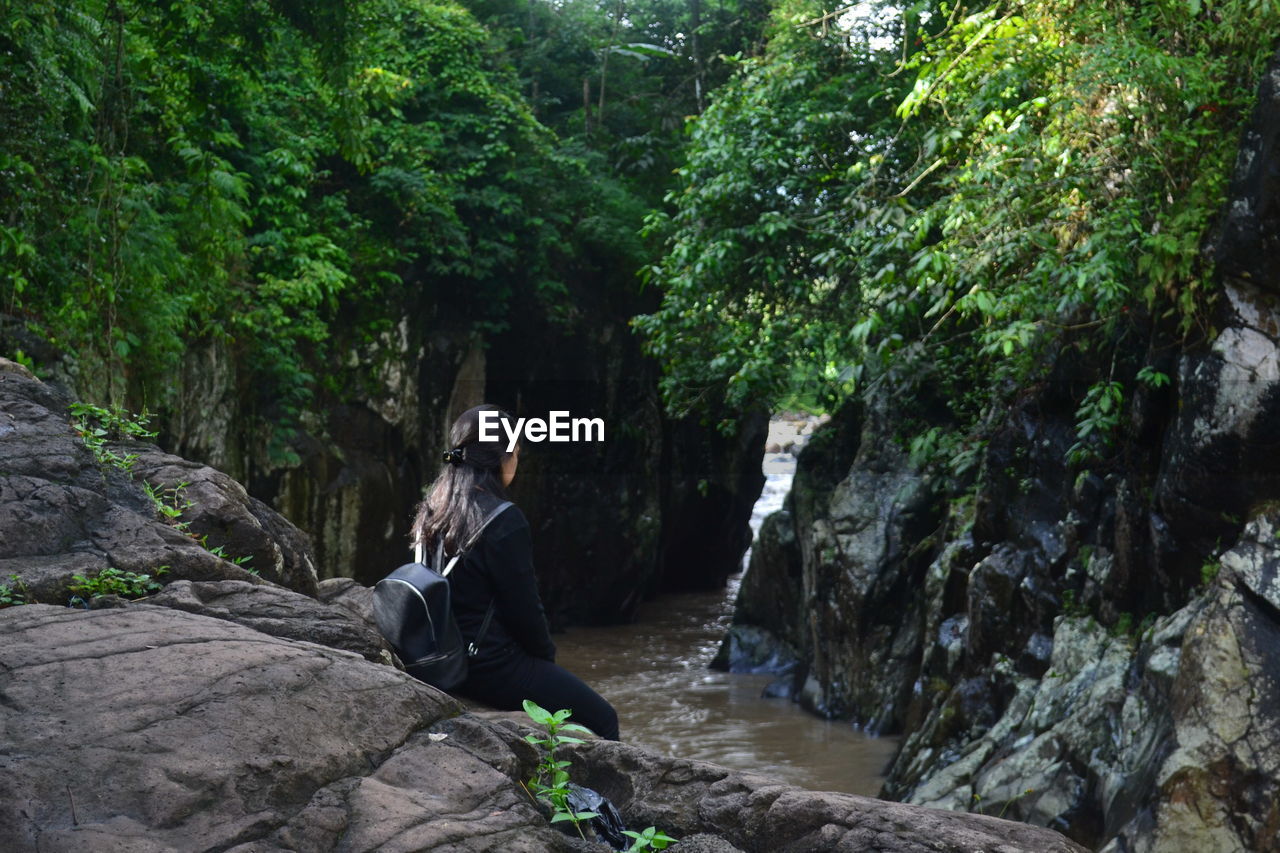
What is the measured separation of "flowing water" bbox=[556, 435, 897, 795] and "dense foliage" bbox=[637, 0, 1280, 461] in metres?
3.16

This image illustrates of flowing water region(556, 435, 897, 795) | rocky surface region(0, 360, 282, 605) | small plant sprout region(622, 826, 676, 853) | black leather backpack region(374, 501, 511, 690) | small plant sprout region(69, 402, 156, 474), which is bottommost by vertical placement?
flowing water region(556, 435, 897, 795)

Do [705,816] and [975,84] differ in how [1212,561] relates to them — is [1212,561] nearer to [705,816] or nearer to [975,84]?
[975,84]

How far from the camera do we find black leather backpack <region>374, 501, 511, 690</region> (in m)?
3.70

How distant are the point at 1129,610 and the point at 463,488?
16.1 feet

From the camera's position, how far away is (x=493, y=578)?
3822 millimetres

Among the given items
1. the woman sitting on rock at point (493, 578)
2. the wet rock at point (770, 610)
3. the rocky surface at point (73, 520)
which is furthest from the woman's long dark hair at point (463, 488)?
the wet rock at point (770, 610)

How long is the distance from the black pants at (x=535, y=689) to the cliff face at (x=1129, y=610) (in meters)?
3.05

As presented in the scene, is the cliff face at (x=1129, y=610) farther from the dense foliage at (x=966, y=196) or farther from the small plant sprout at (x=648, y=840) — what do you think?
the small plant sprout at (x=648, y=840)

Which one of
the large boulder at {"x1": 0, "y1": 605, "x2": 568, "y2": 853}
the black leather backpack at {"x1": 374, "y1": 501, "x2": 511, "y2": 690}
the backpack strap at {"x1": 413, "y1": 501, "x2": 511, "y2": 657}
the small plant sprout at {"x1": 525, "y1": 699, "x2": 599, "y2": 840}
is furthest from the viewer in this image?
the backpack strap at {"x1": 413, "y1": 501, "x2": 511, "y2": 657}

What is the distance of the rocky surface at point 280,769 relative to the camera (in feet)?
7.64

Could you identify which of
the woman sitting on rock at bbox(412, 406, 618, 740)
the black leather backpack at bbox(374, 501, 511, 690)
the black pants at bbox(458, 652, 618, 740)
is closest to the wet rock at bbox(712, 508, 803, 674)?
the black pants at bbox(458, 652, 618, 740)

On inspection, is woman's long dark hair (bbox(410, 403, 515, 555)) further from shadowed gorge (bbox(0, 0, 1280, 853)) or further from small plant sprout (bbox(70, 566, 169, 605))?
small plant sprout (bbox(70, 566, 169, 605))

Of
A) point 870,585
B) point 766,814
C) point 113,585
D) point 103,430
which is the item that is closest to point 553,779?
point 766,814

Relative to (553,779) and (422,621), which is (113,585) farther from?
(553,779)
